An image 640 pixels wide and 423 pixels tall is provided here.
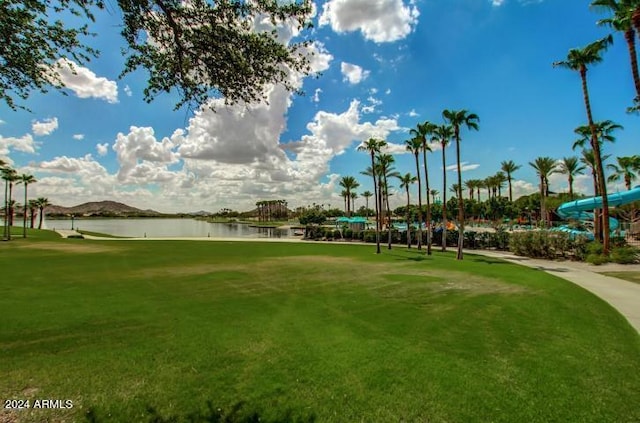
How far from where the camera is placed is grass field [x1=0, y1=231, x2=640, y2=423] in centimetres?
471

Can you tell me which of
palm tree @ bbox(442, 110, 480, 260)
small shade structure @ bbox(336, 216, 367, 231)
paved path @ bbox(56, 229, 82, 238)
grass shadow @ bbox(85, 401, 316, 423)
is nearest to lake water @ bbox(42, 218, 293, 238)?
paved path @ bbox(56, 229, 82, 238)

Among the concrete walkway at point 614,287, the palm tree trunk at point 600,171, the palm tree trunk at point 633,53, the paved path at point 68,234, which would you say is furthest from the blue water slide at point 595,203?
the paved path at point 68,234

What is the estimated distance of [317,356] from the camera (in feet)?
20.9

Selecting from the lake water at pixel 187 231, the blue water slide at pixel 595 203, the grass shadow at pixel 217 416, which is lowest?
the grass shadow at pixel 217 416

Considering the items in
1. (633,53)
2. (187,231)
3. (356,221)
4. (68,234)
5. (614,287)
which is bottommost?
(614,287)

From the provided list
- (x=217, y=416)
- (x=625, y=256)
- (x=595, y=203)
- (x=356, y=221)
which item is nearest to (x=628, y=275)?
(x=625, y=256)

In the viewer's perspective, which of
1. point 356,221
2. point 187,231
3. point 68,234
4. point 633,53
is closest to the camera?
point 633,53

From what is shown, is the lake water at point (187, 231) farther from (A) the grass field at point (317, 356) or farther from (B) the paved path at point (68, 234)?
(A) the grass field at point (317, 356)

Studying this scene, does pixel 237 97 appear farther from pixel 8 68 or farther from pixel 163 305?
pixel 163 305

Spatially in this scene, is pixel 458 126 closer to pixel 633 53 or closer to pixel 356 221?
pixel 633 53

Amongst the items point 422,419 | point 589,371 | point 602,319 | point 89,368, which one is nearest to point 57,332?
point 89,368

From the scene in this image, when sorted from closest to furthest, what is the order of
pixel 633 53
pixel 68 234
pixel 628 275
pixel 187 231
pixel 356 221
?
pixel 628 275
pixel 633 53
pixel 68 234
pixel 356 221
pixel 187 231

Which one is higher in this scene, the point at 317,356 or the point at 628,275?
the point at 317,356

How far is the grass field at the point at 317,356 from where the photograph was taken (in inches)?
186
